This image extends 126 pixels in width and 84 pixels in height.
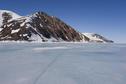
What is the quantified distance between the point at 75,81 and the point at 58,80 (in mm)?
1203

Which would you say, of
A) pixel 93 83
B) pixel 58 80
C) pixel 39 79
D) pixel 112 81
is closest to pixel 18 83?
pixel 39 79

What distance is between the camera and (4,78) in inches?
653

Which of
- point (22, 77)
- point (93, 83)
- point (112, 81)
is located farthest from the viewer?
point (22, 77)

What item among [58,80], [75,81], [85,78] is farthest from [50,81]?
[85,78]

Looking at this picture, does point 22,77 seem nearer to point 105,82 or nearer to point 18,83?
point 18,83

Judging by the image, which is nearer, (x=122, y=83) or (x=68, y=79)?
(x=122, y=83)

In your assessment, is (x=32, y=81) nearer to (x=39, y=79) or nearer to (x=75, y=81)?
(x=39, y=79)

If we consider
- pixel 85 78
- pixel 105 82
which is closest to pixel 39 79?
pixel 85 78

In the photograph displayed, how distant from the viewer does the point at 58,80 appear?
53.1 feet

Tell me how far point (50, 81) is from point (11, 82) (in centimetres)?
257

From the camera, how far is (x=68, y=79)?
16.6 meters

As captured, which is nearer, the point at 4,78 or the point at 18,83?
the point at 18,83

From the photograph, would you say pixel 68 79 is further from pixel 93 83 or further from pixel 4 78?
pixel 4 78

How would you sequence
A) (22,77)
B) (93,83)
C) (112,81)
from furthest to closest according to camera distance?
1. (22,77)
2. (112,81)
3. (93,83)
